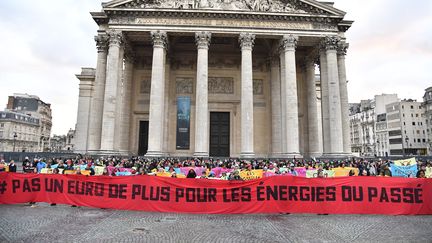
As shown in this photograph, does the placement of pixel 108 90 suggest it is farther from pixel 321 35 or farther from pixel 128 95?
pixel 321 35

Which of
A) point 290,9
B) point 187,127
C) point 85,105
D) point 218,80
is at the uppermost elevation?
point 290,9

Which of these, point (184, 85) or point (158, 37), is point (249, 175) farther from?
point (184, 85)

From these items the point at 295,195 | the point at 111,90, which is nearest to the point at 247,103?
the point at 111,90

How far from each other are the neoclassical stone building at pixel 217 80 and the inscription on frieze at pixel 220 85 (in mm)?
104

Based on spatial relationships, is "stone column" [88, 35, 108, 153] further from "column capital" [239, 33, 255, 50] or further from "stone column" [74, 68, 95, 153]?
"column capital" [239, 33, 255, 50]

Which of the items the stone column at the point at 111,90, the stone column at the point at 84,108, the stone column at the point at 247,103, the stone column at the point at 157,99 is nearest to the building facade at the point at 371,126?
the stone column at the point at 247,103

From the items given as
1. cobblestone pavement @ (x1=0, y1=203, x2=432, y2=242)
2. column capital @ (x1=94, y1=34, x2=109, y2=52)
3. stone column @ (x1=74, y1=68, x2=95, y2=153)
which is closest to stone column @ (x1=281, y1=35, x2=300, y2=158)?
cobblestone pavement @ (x1=0, y1=203, x2=432, y2=242)

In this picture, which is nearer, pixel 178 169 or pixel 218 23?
pixel 178 169

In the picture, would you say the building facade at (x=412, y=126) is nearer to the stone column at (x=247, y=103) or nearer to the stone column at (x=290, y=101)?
the stone column at (x=290, y=101)

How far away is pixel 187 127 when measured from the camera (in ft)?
81.8

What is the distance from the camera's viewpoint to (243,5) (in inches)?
945

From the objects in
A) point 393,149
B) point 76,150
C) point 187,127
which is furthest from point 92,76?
point 393,149

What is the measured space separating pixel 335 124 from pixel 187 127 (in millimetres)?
12601

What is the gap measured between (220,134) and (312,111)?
30.5 feet
